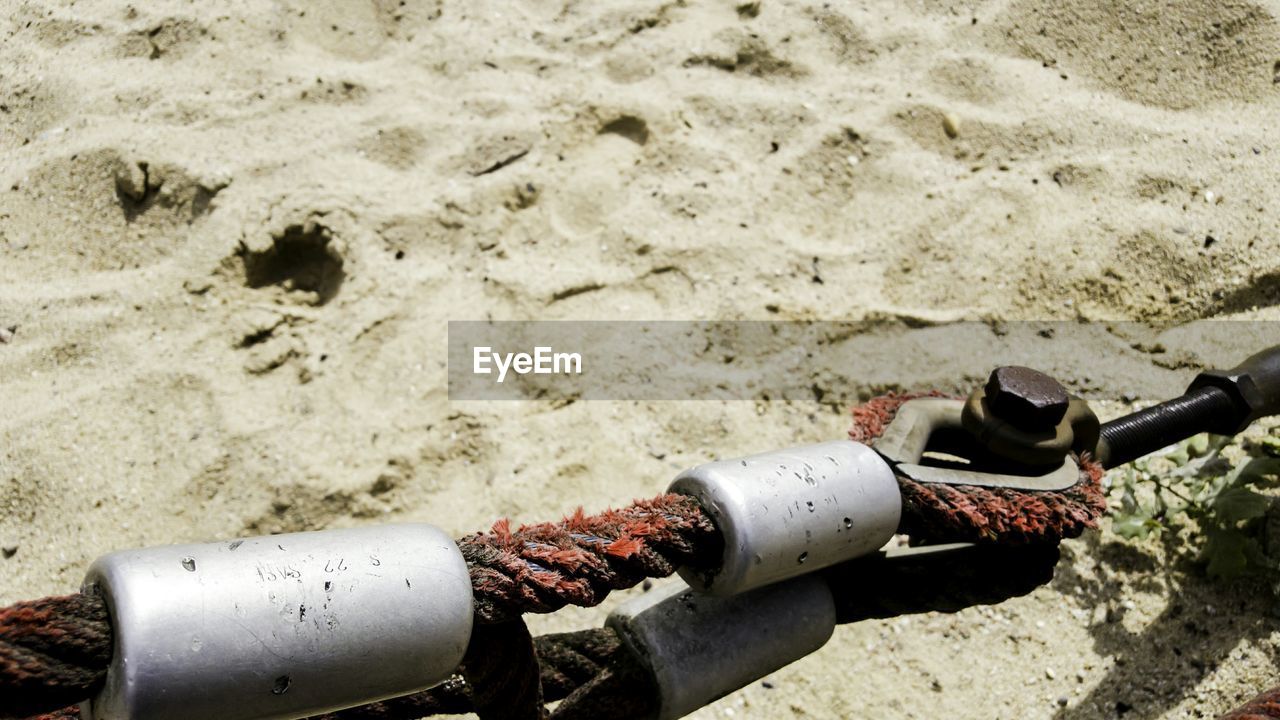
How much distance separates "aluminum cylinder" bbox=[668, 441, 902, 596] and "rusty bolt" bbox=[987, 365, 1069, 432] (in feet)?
0.67

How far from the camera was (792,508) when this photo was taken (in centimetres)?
126

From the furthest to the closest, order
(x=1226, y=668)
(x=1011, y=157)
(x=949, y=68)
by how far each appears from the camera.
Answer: (x=949, y=68) → (x=1011, y=157) → (x=1226, y=668)

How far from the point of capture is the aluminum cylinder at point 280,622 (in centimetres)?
93

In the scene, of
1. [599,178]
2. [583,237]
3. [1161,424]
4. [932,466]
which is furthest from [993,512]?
[599,178]

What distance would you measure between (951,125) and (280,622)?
2378 millimetres

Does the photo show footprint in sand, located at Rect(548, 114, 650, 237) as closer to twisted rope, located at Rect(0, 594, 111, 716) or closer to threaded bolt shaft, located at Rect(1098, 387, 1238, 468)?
threaded bolt shaft, located at Rect(1098, 387, 1238, 468)

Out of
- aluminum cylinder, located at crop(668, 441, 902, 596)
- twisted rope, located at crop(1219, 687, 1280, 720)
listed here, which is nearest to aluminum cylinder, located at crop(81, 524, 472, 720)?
aluminum cylinder, located at crop(668, 441, 902, 596)

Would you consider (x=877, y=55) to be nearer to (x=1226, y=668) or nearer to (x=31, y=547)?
(x=1226, y=668)

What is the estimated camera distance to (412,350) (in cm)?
250

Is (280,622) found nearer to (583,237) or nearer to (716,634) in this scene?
(716,634)

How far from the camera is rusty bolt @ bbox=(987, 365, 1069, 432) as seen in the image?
1.44m

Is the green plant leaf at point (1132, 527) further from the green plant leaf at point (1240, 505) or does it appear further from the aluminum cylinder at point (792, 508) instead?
the aluminum cylinder at point (792, 508)

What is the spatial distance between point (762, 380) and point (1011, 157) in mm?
953

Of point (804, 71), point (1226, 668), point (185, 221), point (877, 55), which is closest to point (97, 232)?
point (185, 221)
